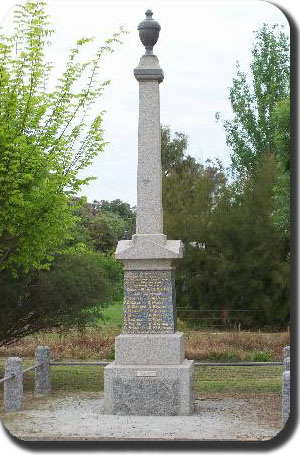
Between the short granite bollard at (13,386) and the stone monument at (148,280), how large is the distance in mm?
1623

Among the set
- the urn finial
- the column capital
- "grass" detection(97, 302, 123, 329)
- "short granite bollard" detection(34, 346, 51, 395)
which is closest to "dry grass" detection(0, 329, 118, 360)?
"grass" detection(97, 302, 123, 329)

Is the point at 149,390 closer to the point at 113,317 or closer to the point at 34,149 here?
the point at 34,149

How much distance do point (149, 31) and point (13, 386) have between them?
6.20 metres

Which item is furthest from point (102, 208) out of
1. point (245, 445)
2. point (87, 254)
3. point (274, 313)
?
point (245, 445)

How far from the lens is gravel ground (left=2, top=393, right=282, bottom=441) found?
36.8ft

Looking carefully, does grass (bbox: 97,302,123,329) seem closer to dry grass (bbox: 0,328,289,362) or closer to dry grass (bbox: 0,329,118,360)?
dry grass (bbox: 0,329,118,360)

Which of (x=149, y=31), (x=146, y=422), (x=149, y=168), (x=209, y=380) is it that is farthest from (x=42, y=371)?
(x=149, y=31)

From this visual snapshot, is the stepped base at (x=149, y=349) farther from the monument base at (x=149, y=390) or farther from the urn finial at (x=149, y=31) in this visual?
the urn finial at (x=149, y=31)

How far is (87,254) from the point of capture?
18.2m

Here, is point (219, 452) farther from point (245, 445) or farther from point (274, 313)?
point (274, 313)

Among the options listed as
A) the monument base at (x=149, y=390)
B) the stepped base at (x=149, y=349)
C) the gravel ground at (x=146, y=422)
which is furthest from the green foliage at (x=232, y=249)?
the monument base at (x=149, y=390)

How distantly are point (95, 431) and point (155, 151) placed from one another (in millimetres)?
4485

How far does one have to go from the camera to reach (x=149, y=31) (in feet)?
43.6

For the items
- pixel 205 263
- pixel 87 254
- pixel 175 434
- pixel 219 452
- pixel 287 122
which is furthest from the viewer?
pixel 205 263
